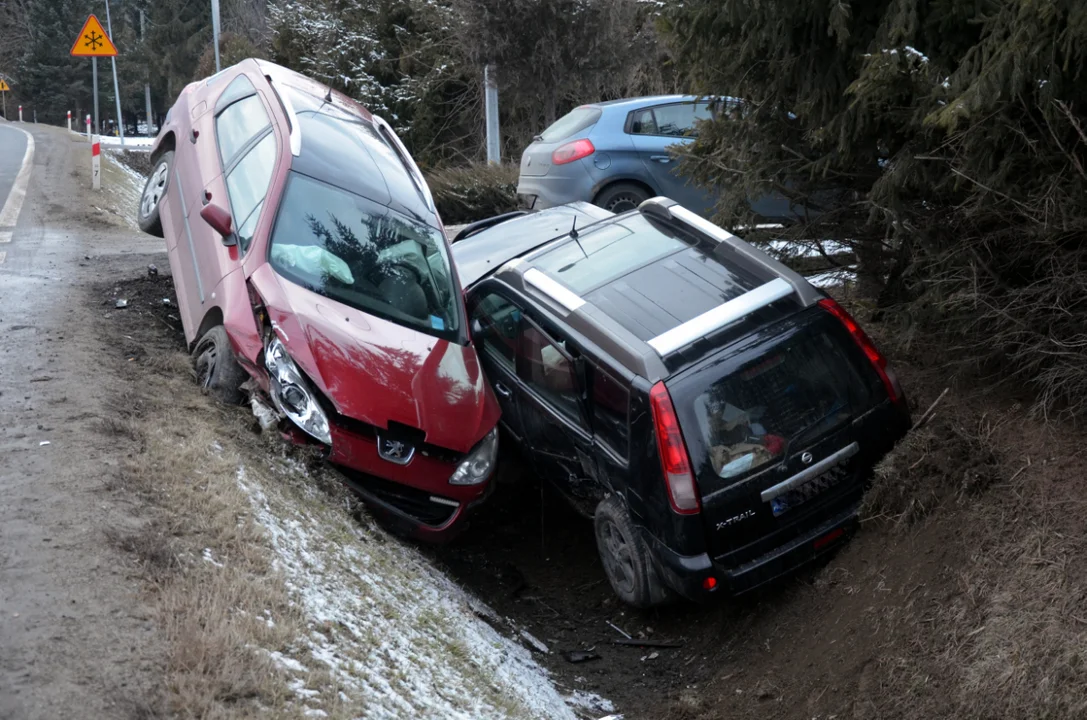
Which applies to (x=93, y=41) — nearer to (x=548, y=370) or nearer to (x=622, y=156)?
(x=622, y=156)

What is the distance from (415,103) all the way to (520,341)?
62.3 ft

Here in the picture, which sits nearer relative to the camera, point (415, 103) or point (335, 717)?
point (335, 717)

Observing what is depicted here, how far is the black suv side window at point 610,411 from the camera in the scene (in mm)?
5543

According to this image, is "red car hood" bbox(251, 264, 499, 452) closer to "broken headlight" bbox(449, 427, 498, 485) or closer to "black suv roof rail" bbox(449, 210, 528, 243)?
"broken headlight" bbox(449, 427, 498, 485)

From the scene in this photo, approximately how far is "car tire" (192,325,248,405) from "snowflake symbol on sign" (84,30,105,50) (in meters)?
16.0

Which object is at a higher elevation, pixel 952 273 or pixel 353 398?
pixel 952 273

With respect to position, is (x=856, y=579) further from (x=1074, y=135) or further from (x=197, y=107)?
(x=197, y=107)

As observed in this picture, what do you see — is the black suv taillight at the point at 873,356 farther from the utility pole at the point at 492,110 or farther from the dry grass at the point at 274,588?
the utility pole at the point at 492,110

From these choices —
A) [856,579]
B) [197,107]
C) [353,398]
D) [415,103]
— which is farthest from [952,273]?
[415,103]

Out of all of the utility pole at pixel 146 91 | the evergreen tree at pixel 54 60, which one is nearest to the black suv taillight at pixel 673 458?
the utility pole at pixel 146 91

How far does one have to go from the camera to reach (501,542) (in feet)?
23.7

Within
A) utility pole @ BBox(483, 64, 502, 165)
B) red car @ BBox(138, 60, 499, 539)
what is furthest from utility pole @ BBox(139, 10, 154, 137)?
red car @ BBox(138, 60, 499, 539)

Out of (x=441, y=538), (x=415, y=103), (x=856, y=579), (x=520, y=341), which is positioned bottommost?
(x=415, y=103)

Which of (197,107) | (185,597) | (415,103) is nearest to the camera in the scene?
(185,597)
